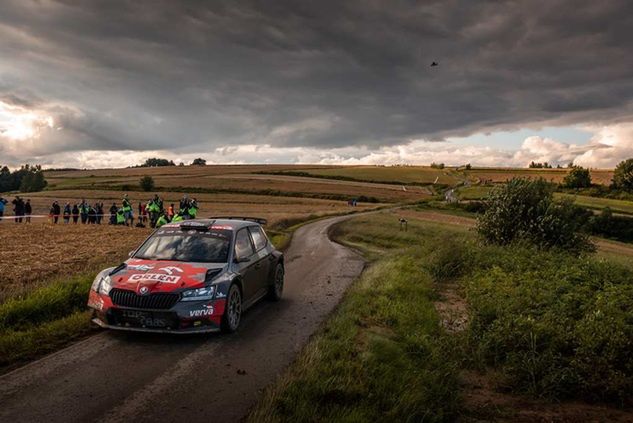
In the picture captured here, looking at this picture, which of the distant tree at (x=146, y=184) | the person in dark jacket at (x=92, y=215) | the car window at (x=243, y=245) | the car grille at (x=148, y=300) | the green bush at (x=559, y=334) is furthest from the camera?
the distant tree at (x=146, y=184)

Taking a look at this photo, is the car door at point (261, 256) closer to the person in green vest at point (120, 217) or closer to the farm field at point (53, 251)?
the farm field at point (53, 251)

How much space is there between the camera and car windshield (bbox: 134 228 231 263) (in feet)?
28.4

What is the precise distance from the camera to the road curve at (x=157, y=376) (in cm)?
513

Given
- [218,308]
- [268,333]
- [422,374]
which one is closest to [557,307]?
[422,374]

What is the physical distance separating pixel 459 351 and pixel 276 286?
15.2ft

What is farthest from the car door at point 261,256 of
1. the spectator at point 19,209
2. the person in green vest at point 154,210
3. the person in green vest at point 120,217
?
the spectator at point 19,209

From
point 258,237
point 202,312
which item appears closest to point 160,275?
point 202,312

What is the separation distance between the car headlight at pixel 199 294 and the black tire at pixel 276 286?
3023 mm

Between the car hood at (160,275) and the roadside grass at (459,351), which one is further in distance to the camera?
the car hood at (160,275)

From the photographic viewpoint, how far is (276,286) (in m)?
10.8

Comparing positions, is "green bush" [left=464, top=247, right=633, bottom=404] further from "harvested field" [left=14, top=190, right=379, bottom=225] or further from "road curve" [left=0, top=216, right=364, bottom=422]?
"harvested field" [left=14, top=190, right=379, bottom=225]

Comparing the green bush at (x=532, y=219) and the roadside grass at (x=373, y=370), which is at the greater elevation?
the green bush at (x=532, y=219)

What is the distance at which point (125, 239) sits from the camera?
22.0m

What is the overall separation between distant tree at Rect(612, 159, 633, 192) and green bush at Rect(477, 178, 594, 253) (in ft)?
294
